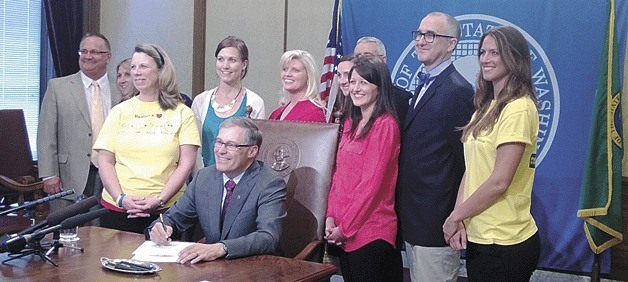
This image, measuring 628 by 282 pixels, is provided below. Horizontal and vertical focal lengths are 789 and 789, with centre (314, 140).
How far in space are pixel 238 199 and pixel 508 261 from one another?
1.05 m

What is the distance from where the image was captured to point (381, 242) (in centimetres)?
318

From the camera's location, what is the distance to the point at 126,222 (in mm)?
3615

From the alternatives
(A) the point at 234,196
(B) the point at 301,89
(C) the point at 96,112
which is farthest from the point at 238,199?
(C) the point at 96,112

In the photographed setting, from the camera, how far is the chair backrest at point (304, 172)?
337 centimetres

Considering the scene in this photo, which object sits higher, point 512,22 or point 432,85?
point 512,22

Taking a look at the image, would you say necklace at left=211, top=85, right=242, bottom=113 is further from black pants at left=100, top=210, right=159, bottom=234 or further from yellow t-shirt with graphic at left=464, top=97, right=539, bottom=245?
yellow t-shirt with graphic at left=464, top=97, right=539, bottom=245

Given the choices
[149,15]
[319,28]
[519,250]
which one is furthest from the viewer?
[149,15]

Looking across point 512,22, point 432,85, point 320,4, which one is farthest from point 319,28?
point 432,85

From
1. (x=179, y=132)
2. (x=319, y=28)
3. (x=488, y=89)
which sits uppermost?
(x=319, y=28)

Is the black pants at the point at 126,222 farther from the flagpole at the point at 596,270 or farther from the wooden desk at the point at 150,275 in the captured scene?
the flagpole at the point at 596,270

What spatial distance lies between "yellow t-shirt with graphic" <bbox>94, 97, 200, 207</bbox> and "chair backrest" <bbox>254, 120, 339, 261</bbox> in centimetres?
45

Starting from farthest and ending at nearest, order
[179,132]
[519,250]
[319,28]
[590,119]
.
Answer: [319,28] < [590,119] < [179,132] < [519,250]

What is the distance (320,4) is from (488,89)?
9.81 feet

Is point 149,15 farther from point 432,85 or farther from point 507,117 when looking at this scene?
point 507,117
